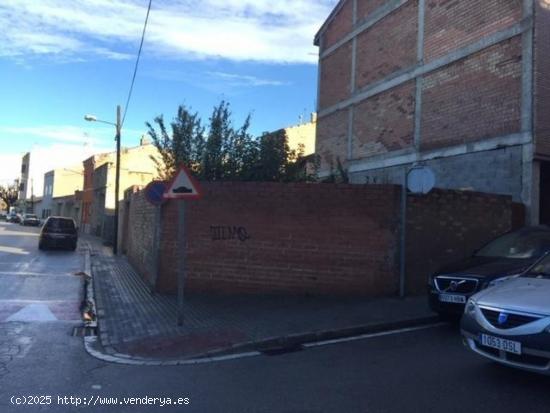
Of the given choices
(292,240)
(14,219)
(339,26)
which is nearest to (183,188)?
(292,240)

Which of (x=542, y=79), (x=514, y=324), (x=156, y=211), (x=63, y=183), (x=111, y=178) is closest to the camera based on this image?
(x=514, y=324)

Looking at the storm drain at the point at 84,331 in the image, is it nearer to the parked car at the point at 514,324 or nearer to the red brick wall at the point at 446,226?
the parked car at the point at 514,324

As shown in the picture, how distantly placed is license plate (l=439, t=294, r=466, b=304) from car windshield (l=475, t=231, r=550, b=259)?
1.37m

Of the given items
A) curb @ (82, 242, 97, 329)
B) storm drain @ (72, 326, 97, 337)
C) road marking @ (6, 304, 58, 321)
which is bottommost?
storm drain @ (72, 326, 97, 337)

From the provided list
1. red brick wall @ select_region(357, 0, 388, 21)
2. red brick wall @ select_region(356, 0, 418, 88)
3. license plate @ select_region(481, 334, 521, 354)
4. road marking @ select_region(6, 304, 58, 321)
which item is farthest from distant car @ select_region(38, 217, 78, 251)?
license plate @ select_region(481, 334, 521, 354)

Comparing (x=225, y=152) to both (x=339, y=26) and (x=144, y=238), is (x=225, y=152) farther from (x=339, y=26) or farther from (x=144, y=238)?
(x=339, y=26)

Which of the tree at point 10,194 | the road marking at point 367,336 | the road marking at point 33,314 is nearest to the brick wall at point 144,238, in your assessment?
the road marking at point 33,314

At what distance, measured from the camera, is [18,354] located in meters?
6.79

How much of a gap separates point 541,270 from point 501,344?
134 centimetres

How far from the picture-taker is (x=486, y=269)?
7902 mm

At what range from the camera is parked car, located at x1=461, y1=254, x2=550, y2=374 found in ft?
15.5

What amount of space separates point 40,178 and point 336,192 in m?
80.8

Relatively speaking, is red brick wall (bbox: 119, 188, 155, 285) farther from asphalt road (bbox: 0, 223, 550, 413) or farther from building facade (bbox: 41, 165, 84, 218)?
building facade (bbox: 41, 165, 84, 218)

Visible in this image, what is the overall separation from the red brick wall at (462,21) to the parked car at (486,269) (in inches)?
293
